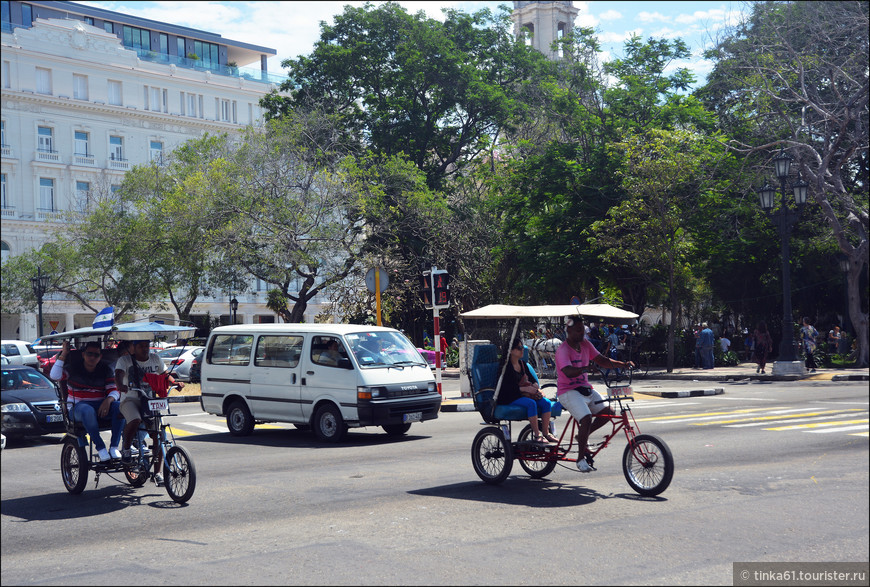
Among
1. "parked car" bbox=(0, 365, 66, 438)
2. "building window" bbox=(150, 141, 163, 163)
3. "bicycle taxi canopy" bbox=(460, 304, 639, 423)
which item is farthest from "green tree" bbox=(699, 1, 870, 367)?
"building window" bbox=(150, 141, 163, 163)

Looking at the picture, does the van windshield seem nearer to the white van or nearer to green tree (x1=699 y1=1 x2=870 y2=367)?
the white van

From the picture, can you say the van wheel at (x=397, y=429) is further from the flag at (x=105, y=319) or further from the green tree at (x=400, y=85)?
the green tree at (x=400, y=85)

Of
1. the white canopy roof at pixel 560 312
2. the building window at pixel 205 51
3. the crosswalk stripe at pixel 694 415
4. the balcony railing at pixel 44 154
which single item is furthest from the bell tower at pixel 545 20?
the white canopy roof at pixel 560 312

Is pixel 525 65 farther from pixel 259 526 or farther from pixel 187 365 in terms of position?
pixel 259 526

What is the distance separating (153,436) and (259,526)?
99.6 inches

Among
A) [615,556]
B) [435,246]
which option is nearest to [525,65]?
[435,246]

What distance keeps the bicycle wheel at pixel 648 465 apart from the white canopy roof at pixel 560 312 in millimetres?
1311

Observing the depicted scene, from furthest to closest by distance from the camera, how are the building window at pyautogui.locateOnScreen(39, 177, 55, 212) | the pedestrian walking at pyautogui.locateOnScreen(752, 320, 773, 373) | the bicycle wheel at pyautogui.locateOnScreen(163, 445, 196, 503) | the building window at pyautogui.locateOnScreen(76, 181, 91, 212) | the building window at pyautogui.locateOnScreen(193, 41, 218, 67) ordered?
the building window at pyautogui.locateOnScreen(193, 41, 218, 67) < the building window at pyautogui.locateOnScreen(76, 181, 91, 212) < the pedestrian walking at pyautogui.locateOnScreen(752, 320, 773, 373) < the building window at pyautogui.locateOnScreen(39, 177, 55, 212) < the bicycle wheel at pyautogui.locateOnScreen(163, 445, 196, 503)

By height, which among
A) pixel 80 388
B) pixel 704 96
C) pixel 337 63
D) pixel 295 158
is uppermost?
pixel 337 63

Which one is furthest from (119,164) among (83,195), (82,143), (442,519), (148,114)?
(442,519)

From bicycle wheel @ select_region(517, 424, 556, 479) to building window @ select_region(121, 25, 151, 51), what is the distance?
5002 centimetres

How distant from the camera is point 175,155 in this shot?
4825 cm

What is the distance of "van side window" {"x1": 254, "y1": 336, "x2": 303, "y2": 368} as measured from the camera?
15.6 meters

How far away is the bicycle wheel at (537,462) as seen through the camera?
31.7ft
